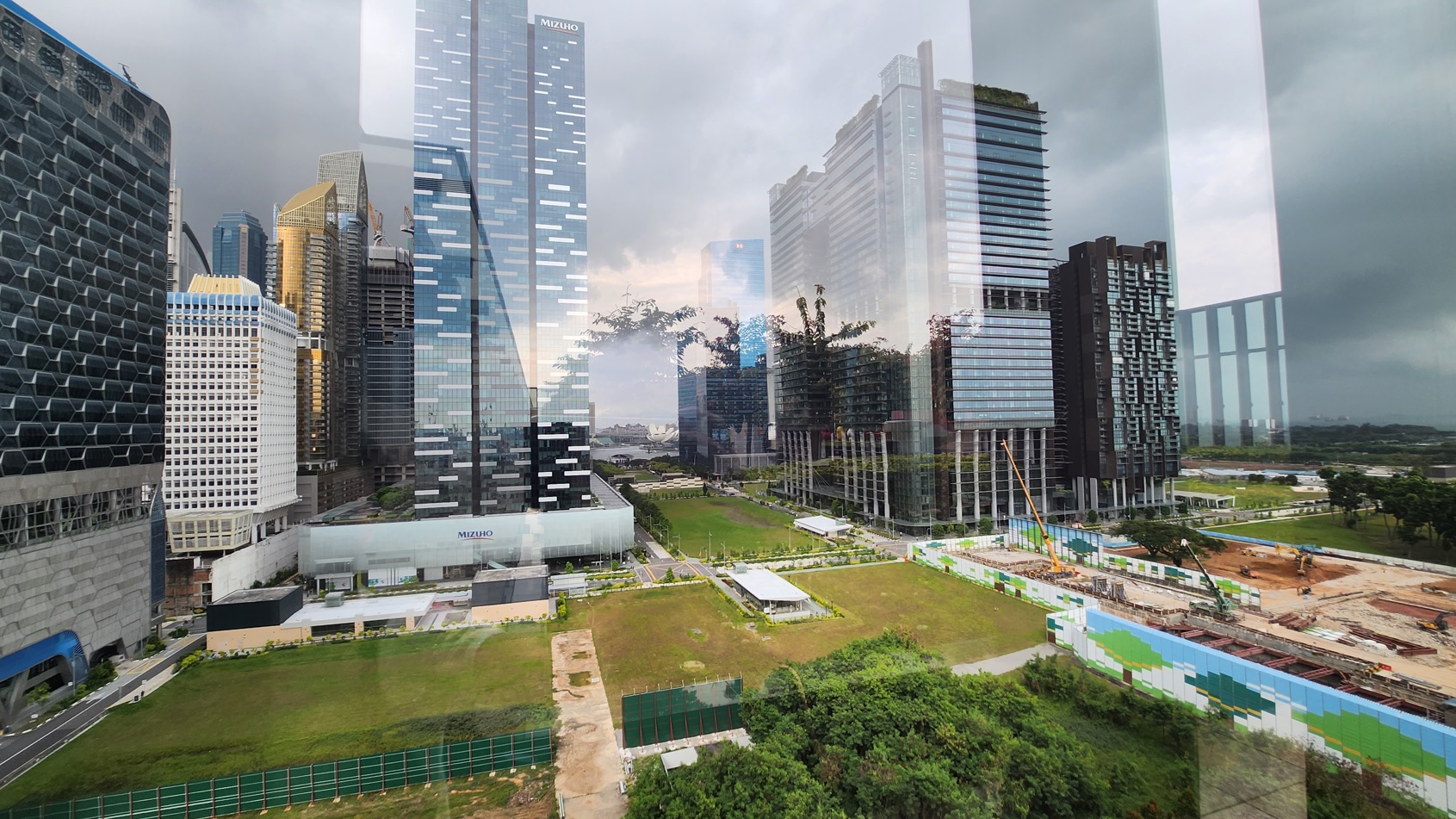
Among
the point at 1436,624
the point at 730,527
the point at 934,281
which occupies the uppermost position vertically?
the point at 934,281

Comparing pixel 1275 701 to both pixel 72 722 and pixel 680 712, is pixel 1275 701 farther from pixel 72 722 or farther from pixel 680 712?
pixel 72 722

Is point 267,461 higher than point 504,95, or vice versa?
point 504,95

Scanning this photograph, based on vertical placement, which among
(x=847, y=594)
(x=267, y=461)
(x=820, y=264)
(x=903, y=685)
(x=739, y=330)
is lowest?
(x=847, y=594)

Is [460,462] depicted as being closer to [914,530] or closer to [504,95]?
[504,95]

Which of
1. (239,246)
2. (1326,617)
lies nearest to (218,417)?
(239,246)

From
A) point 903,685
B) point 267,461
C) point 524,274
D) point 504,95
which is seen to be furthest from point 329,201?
point 903,685

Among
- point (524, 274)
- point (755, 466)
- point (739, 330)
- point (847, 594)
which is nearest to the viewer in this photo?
point (847, 594)

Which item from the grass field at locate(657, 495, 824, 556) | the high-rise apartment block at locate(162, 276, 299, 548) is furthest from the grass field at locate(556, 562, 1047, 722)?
the high-rise apartment block at locate(162, 276, 299, 548)
